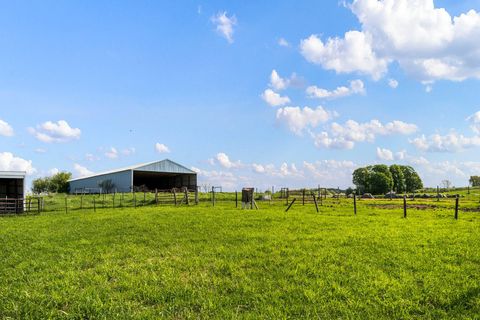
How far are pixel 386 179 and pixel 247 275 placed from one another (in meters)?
92.3

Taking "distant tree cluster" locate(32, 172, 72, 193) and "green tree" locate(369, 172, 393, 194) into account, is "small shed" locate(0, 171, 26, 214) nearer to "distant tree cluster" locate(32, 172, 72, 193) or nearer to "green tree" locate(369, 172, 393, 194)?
"distant tree cluster" locate(32, 172, 72, 193)

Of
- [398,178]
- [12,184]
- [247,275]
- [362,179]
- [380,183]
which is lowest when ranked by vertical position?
[247,275]

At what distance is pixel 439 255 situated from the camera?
1054 cm

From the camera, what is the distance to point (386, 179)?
94438mm

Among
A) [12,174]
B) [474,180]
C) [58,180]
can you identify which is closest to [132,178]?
[12,174]

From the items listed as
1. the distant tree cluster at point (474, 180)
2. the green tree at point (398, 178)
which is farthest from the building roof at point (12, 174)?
the distant tree cluster at point (474, 180)

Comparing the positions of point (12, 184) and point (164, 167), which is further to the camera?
point (164, 167)

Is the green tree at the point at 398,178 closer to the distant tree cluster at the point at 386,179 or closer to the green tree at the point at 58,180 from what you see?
the distant tree cluster at the point at 386,179

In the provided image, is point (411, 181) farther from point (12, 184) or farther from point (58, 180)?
point (12, 184)

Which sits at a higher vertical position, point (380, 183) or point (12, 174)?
point (12, 174)

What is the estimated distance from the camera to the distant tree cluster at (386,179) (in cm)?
9500

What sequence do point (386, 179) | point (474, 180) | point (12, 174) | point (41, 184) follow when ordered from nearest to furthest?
point (12, 174), point (386, 179), point (41, 184), point (474, 180)

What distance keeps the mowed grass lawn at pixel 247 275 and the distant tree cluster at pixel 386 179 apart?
82.2 m

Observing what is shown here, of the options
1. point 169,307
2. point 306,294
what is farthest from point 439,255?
point 169,307
